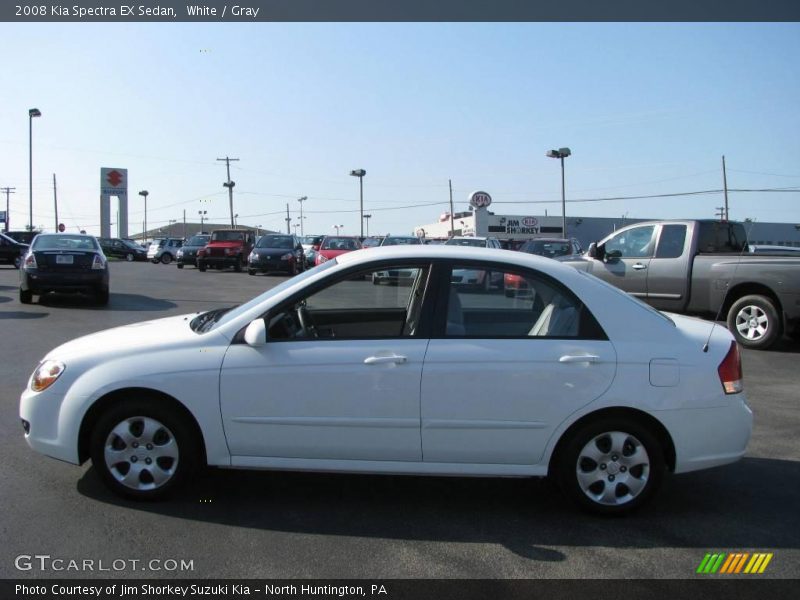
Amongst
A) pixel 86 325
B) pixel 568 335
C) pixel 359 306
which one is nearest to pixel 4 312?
pixel 86 325

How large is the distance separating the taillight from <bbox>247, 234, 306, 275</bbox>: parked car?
2426 centimetres

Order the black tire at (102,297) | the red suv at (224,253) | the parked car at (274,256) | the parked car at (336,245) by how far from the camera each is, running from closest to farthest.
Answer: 1. the black tire at (102,297)
2. the parked car at (336,245)
3. the parked car at (274,256)
4. the red suv at (224,253)

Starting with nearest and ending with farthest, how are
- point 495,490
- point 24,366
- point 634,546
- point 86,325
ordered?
point 634,546
point 495,490
point 24,366
point 86,325

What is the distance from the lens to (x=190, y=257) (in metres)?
32.9

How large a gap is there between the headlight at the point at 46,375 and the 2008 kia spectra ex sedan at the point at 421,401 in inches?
0.7

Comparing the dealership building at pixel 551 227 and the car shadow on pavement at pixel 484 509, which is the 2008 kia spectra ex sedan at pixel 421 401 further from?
the dealership building at pixel 551 227

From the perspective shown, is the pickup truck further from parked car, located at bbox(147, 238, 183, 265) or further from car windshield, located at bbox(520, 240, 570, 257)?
parked car, located at bbox(147, 238, 183, 265)

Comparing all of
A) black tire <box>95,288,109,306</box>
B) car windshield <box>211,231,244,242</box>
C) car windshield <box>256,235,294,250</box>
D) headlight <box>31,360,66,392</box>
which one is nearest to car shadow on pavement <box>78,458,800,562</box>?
headlight <box>31,360,66,392</box>

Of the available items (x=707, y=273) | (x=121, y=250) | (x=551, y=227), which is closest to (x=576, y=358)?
(x=707, y=273)

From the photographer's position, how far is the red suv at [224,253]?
99.4 feet

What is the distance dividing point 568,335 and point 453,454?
1.00m

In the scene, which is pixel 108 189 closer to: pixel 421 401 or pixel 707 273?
pixel 707 273

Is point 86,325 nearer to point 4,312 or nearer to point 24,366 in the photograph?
point 4,312

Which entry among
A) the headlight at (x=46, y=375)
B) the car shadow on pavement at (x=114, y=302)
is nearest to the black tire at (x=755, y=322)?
the headlight at (x=46, y=375)
